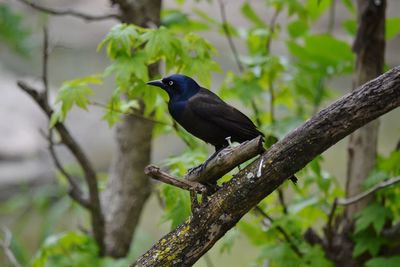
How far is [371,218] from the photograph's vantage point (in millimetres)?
2766

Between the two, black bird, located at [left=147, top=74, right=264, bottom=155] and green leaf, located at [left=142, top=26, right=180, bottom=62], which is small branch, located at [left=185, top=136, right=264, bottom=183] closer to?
black bird, located at [left=147, top=74, right=264, bottom=155]

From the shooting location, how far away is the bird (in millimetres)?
2320

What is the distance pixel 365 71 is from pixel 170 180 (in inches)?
57.6

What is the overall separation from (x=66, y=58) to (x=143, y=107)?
7720mm

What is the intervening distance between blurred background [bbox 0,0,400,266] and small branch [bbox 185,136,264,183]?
5.69 ft

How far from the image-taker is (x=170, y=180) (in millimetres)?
1942

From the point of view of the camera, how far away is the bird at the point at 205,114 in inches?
91.4

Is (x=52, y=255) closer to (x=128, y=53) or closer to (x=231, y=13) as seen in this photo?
(x=128, y=53)

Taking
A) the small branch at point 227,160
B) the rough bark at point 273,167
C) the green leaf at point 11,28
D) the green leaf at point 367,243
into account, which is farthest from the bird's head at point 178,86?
the green leaf at point 11,28

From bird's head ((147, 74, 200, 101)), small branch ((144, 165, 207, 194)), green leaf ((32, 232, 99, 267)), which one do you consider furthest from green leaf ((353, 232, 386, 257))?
green leaf ((32, 232, 99, 267))

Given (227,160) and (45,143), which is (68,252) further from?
(45,143)

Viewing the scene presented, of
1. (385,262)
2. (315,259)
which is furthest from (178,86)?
(385,262)

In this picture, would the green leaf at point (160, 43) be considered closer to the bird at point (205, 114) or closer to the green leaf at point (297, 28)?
the bird at point (205, 114)

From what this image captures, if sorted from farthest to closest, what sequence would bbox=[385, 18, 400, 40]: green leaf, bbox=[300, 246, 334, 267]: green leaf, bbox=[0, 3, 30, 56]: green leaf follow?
bbox=[0, 3, 30, 56]: green leaf < bbox=[385, 18, 400, 40]: green leaf < bbox=[300, 246, 334, 267]: green leaf
